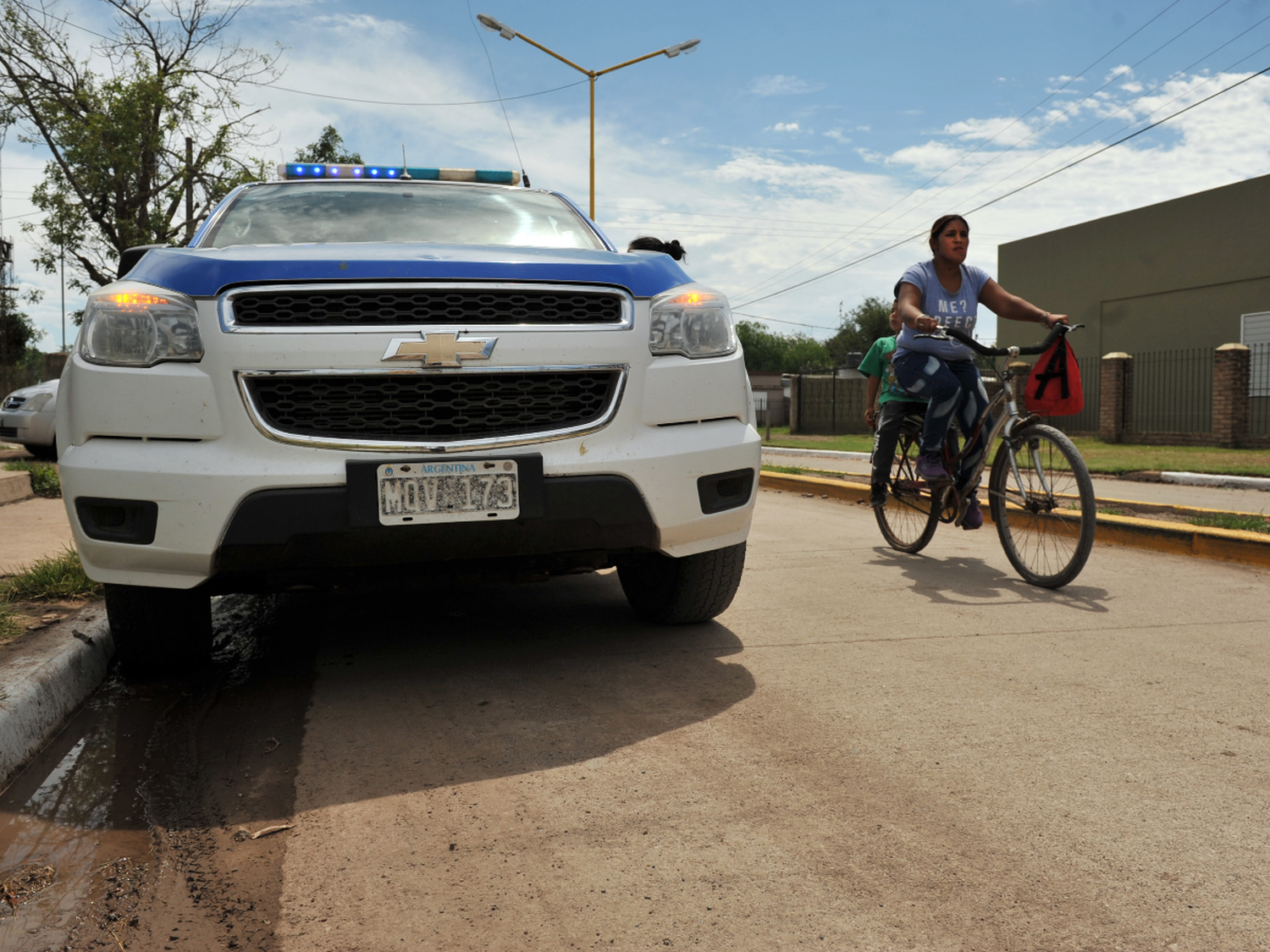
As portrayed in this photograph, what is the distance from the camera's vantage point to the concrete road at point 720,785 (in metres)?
1.80

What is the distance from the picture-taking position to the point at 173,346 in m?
2.88

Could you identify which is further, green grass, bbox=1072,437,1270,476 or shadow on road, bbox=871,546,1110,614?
green grass, bbox=1072,437,1270,476

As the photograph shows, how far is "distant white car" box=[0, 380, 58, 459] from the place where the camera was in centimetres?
1255

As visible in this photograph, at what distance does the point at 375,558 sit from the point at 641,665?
1010mm

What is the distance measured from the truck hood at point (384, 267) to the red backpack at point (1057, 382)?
2.27 meters

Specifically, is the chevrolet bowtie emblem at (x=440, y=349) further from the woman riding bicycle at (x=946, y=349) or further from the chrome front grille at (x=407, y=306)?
the woman riding bicycle at (x=946, y=349)

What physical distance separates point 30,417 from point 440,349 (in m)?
11.8

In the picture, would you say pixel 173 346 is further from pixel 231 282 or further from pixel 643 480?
pixel 643 480

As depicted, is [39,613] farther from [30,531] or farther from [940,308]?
[940,308]

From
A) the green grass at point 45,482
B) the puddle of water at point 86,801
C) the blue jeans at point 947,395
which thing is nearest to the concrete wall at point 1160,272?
the blue jeans at point 947,395

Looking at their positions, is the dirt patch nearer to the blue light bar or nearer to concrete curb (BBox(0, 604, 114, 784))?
concrete curb (BBox(0, 604, 114, 784))

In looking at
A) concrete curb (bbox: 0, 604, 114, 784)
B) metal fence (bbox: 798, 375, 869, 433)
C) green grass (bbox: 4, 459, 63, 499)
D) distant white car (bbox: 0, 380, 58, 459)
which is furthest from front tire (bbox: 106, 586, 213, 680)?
metal fence (bbox: 798, 375, 869, 433)

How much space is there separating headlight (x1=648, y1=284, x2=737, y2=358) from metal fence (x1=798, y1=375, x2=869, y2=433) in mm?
30837

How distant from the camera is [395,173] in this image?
4.94 m
